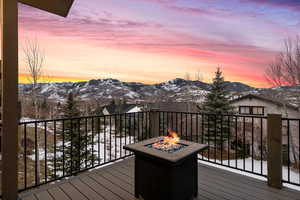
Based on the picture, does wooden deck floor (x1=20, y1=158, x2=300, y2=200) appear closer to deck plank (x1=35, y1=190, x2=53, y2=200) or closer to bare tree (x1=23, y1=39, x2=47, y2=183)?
deck plank (x1=35, y1=190, x2=53, y2=200)

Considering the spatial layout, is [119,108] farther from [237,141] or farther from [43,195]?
[43,195]

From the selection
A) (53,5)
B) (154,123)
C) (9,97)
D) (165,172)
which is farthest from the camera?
(154,123)

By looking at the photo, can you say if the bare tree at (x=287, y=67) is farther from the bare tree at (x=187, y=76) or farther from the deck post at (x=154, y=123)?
the deck post at (x=154, y=123)

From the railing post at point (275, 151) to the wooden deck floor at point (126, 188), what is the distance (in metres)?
0.13

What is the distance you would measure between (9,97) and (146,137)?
295 cm

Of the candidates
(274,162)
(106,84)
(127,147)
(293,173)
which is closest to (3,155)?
(127,147)

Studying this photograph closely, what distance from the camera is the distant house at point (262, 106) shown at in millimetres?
11812

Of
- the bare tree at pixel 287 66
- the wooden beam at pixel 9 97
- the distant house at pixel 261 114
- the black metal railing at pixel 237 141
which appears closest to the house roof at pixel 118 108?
the black metal railing at pixel 237 141

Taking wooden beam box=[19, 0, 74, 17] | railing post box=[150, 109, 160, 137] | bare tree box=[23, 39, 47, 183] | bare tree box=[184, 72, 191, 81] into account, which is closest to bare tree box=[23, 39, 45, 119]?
bare tree box=[23, 39, 47, 183]

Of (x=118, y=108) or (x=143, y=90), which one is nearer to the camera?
(x=143, y=90)

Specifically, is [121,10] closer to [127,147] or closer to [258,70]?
[127,147]

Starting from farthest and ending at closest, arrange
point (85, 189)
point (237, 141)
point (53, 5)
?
point (237, 141) → point (53, 5) → point (85, 189)

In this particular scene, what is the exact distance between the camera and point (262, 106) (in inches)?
516

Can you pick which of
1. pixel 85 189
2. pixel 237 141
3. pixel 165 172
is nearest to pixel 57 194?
pixel 85 189
